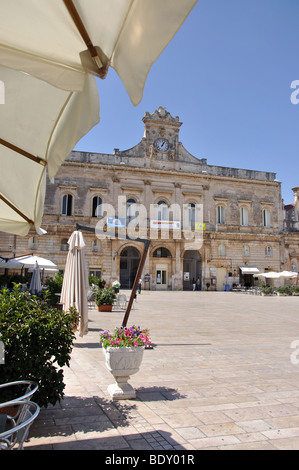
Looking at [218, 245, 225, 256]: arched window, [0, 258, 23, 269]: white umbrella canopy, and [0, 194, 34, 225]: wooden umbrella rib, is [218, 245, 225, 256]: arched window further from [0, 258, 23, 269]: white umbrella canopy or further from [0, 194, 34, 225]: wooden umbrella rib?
[0, 194, 34, 225]: wooden umbrella rib

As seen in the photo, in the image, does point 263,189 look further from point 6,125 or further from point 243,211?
point 6,125

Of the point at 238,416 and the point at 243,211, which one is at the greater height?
the point at 243,211

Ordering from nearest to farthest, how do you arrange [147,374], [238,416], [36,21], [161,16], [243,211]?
1. [161,16]
2. [36,21]
3. [238,416]
4. [147,374]
5. [243,211]

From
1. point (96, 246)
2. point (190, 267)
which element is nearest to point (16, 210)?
point (96, 246)

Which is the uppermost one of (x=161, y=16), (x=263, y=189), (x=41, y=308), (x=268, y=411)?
(x=263, y=189)

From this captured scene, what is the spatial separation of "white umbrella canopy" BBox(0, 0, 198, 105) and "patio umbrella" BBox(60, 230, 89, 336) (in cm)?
552

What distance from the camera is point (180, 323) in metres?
11.2

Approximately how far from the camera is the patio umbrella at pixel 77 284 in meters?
7.01

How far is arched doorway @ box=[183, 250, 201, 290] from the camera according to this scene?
108 ft

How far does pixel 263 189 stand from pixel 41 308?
34.5 meters

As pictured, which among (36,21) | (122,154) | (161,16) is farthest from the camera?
(122,154)

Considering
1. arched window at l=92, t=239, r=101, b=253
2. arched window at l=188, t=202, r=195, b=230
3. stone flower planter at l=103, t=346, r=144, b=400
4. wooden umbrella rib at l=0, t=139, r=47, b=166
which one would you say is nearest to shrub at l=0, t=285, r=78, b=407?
stone flower planter at l=103, t=346, r=144, b=400

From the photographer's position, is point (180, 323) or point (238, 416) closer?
point (238, 416)
